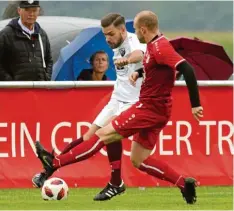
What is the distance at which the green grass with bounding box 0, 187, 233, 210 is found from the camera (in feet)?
43.0

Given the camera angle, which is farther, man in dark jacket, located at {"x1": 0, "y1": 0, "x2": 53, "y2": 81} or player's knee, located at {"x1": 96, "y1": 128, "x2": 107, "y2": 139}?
man in dark jacket, located at {"x1": 0, "y1": 0, "x2": 53, "y2": 81}

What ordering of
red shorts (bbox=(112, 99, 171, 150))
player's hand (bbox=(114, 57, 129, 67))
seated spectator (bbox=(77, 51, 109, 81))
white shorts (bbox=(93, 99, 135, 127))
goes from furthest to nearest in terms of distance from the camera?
seated spectator (bbox=(77, 51, 109, 81)) → white shorts (bbox=(93, 99, 135, 127)) → player's hand (bbox=(114, 57, 129, 67)) → red shorts (bbox=(112, 99, 171, 150))

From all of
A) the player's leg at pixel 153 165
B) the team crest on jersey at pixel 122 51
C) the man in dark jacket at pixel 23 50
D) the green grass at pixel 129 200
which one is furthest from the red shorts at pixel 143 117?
the man in dark jacket at pixel 23 50

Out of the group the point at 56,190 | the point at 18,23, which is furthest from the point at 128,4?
the point at 56,190

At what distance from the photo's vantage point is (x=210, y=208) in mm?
13008

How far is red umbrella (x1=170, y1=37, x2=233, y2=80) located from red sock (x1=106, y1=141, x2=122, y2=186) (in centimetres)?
498

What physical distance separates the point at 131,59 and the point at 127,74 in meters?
0.80

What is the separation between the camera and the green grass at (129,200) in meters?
13.1

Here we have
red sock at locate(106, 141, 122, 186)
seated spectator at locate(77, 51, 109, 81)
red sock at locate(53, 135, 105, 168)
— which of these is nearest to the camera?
red sock at locate(53, 135, 105, 168)

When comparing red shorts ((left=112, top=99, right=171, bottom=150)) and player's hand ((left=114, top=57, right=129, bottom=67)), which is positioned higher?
player's hand ((left=114, top=57, right=129, bottom=67))

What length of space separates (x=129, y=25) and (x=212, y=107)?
9.90 ft

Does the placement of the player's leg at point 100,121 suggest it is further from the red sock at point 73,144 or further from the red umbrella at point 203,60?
the red umbrella at point 203,60

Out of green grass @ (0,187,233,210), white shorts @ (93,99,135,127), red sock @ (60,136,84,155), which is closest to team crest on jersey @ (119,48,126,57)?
white shorts @ (93,99,135,127)

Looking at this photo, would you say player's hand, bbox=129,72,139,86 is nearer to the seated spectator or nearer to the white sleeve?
the white sleeve
